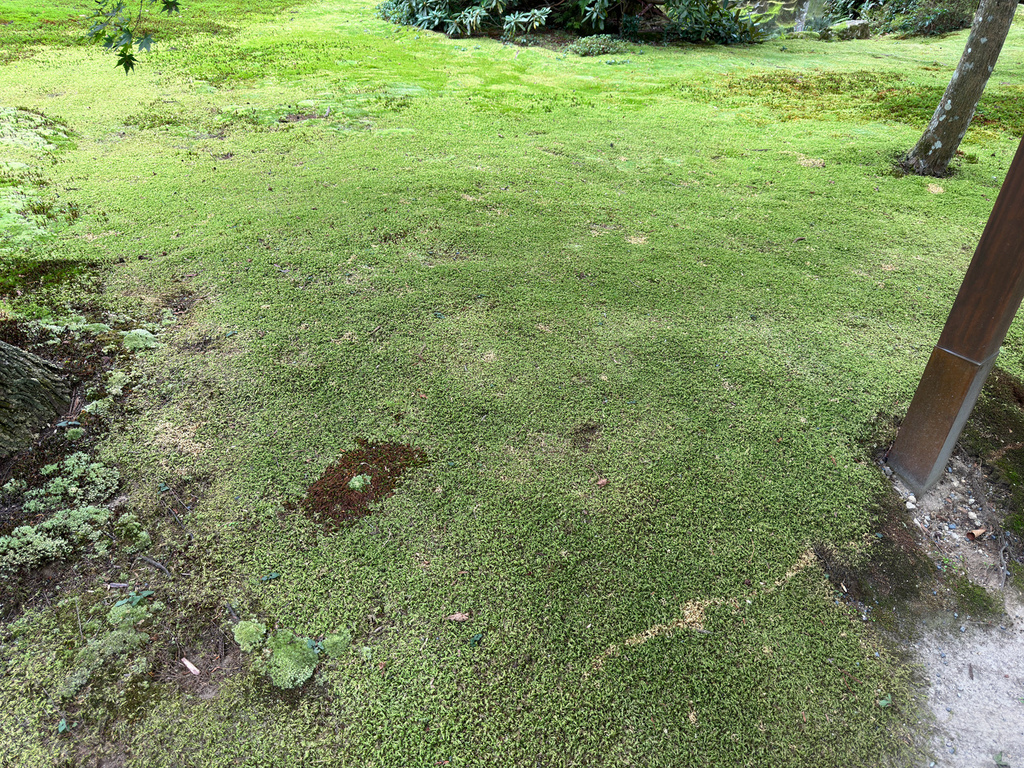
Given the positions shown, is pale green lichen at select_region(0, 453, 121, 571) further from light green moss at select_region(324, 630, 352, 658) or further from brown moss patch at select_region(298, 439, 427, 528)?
light green moss at select_region(324, 630, 352, 658)

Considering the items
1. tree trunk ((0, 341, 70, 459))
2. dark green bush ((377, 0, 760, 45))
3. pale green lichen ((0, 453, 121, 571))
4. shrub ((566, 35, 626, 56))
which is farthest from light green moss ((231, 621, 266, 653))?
dark green bush ((377, 0, 760, 45))

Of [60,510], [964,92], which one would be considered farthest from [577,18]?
[60,510]

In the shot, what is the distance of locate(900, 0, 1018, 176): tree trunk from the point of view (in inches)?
157

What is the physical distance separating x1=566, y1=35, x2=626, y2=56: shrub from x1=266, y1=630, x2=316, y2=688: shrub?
367 inches

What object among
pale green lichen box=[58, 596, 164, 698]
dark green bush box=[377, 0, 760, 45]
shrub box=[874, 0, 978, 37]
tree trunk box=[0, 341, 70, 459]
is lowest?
pale green lichen box=[58, 596, 164, 698]

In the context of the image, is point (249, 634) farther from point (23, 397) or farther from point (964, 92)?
point (964, 92)

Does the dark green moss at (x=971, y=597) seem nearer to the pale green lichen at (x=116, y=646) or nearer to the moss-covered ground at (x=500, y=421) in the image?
the moss-covered ground at (x=500, y=421)

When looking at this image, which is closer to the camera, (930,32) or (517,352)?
(517,352)

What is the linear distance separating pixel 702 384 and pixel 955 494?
104 centimetres

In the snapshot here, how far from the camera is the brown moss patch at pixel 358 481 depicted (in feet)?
6.50

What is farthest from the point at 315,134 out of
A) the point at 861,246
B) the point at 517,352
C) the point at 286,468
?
the point at 861,246

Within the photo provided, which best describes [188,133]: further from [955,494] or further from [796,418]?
[955,494]

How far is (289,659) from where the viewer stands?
5.13ft

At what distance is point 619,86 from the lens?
7.11 meters
